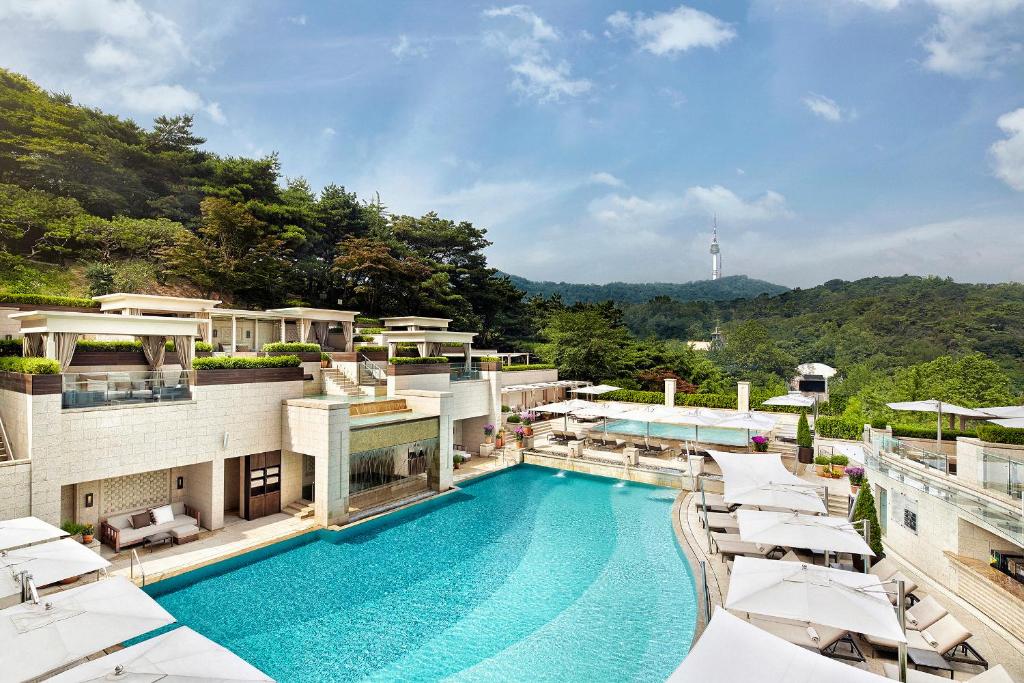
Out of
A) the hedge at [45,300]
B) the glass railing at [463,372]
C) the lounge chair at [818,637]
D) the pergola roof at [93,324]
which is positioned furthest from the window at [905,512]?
the hedge at [45,300]

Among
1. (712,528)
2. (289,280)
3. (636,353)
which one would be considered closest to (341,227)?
(289,280)

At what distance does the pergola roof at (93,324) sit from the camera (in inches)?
415

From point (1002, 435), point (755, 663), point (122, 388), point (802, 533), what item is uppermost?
point (122, 388)

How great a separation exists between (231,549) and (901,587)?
12.5 metres

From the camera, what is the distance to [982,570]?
8641 mm

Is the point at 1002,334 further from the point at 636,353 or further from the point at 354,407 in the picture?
the point at 354,407

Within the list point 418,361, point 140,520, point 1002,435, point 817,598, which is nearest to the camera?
point 817,598

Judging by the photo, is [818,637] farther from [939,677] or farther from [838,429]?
[838,429]

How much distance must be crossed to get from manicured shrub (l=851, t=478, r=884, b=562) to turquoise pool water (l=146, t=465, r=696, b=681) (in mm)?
3902

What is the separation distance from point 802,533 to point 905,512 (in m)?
4.62

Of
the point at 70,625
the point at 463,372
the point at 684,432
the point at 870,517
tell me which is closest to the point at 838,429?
the point at 684,432

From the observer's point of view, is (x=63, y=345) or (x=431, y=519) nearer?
(x=63, y=345)

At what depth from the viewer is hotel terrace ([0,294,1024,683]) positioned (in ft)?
21.7

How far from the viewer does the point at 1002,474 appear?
29.3ft
